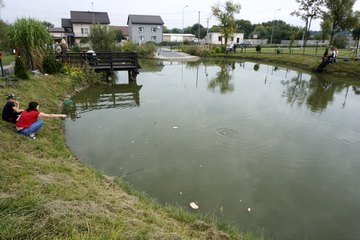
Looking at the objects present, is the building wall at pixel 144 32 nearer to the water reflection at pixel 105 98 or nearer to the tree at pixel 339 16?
the tree at pixel 339 16

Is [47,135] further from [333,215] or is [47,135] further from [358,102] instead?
[358,102]

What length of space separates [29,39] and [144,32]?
140 feet

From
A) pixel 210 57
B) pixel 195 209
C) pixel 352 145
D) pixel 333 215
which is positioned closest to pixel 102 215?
pixel 195 209

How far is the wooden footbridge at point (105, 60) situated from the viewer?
1423 cm

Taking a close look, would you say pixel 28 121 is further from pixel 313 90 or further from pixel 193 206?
pixel 313 90

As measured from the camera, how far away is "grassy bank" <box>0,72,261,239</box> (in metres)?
2.46

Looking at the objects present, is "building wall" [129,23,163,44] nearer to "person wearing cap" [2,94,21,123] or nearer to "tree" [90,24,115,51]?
"tree" [90,24,115,51]

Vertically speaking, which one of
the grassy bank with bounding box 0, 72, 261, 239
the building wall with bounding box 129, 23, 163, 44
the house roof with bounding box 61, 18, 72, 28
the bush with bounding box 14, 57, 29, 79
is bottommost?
the grassy bank with bounding box 0, 72, 261, 239

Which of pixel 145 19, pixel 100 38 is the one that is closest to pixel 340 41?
pixel 100 38

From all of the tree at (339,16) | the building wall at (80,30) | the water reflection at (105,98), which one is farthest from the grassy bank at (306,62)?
the building wall at (80,30)

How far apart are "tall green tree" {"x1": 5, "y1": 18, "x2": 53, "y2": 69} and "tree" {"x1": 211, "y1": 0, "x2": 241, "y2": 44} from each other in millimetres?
29377

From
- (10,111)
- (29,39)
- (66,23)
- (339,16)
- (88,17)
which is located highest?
(88,17)

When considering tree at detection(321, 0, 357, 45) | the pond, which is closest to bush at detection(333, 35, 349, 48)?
tree at detection(321, 0, 357, 45)

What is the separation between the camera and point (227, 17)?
122 ft
